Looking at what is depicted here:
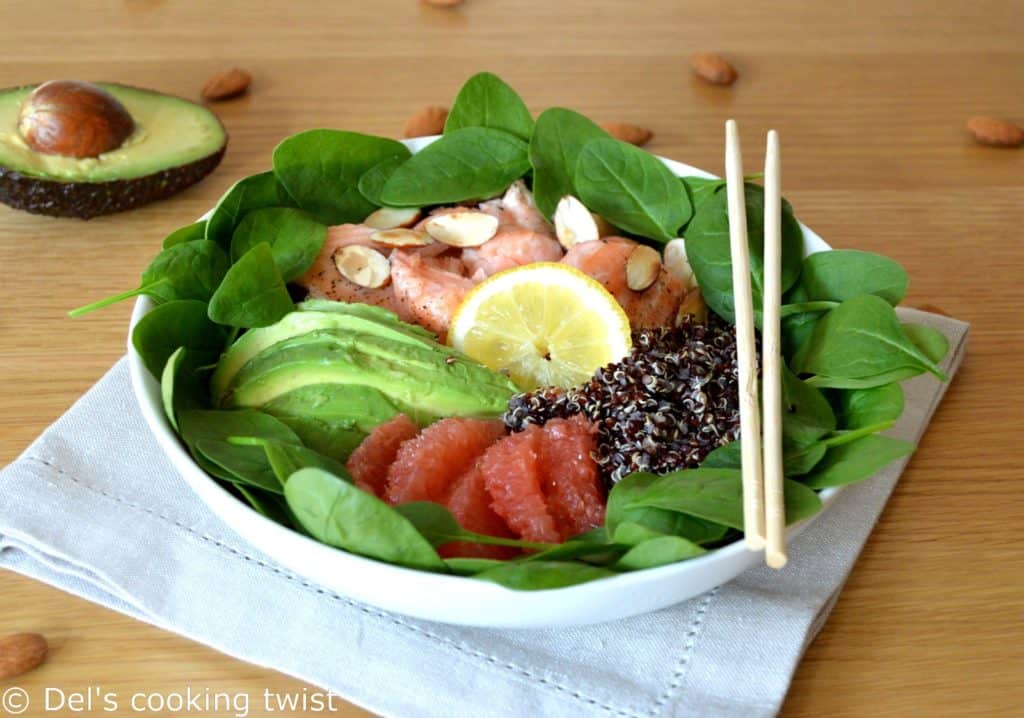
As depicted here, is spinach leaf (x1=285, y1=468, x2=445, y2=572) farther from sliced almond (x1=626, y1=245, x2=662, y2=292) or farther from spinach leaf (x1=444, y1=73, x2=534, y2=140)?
spinach leaf (x1=444, y1=73, x2=534, y2=140)

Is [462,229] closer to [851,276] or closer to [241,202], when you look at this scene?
[241,202]

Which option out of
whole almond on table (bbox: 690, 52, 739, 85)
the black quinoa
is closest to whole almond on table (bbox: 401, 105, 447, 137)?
whole almond on table (bbox: 690, 52, 739, 85)

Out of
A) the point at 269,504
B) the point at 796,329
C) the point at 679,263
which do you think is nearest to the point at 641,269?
the point at 679,263

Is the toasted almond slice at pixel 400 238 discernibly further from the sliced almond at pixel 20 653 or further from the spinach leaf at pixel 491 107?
the sliced almond at pixel 20 653

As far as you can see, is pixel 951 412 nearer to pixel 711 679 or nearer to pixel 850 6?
pixel 711 679

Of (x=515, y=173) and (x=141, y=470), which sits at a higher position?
(x=515, y=173)

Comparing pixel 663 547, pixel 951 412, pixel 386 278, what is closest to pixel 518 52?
pixel 386 278
